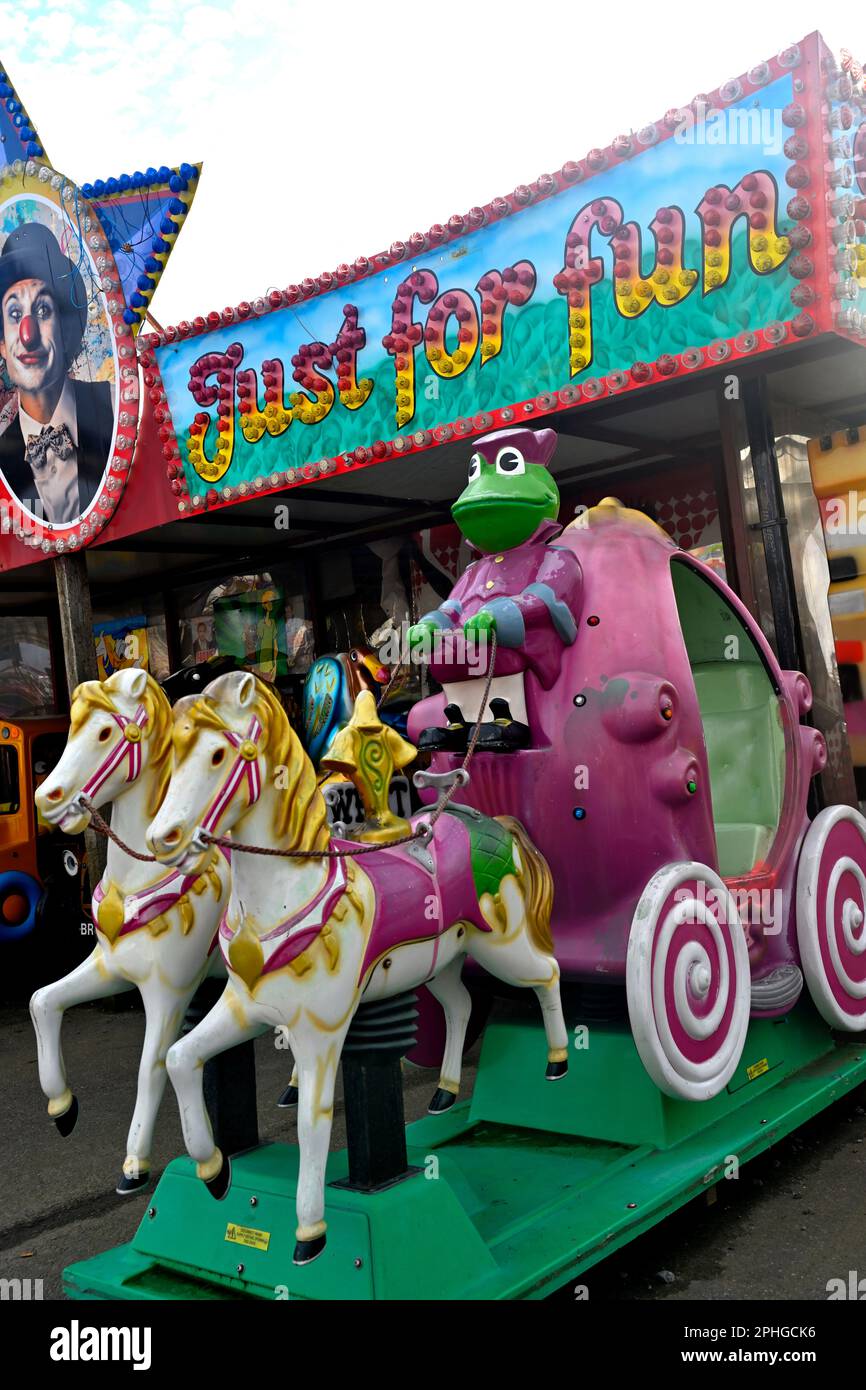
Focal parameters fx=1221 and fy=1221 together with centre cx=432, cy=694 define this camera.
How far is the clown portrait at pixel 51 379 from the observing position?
713 centimetres

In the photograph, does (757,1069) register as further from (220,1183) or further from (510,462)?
(510,462)

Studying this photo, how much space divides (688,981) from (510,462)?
1.73 metres

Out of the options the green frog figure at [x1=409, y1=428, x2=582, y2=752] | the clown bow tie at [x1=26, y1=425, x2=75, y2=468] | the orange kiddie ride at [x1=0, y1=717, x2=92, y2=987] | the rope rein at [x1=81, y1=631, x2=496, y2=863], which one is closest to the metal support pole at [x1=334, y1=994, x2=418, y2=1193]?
the rope rein at [x1=81, y1=631, x2=496, y2=863]

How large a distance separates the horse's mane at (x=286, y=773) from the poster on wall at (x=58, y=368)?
4611 millimetres

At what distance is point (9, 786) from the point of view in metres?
8.02

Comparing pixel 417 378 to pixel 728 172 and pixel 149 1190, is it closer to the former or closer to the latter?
pixel 728 172

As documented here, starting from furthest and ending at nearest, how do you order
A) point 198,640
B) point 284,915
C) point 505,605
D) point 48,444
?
1. point 198,640
2. point 48,444
3. point 505,605
4. point 284,915

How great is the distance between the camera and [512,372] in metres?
5.33

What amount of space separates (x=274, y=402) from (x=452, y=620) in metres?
2.81

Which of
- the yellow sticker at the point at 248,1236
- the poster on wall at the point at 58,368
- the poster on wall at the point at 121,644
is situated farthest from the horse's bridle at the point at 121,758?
the poster on wall at the point at 121,644

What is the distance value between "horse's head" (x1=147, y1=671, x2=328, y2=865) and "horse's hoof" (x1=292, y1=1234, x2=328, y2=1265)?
88cm

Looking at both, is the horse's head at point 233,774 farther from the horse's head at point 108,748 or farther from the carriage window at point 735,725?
the carriage window at point 735,725

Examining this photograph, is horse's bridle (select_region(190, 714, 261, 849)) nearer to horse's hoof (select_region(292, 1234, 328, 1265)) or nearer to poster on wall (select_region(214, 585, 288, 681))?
horse's hoof (select_region(292, 1234, 328, 1265))

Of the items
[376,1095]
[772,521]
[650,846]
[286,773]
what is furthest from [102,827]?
[772,521]
